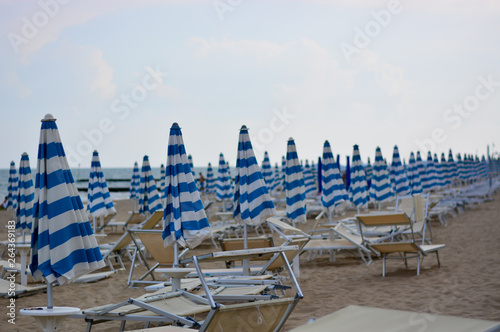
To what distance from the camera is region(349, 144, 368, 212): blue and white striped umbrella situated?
10930 millimetres

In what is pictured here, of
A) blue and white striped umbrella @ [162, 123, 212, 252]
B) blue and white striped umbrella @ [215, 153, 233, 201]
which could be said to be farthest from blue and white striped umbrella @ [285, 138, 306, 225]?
blue and white striped umbrella @ [215, 153, 233, 201]

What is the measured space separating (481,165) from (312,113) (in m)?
27.7

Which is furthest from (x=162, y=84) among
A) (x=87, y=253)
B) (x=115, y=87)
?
(x=87, y=253)

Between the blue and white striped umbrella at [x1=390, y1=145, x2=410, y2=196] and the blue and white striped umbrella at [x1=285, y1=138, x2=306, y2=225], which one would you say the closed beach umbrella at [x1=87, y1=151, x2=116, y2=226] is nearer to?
the blue and white striped umbrella at [x1=285, y1=138, x2=306, y2=225]

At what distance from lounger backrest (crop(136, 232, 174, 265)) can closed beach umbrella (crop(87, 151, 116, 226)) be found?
4.07m

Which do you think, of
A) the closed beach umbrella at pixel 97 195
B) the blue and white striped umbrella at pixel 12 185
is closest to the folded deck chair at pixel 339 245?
the closed beach umbrella at pixel 97 195

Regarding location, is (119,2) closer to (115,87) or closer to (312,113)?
(115,87)

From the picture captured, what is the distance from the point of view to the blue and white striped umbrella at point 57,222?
3.37m

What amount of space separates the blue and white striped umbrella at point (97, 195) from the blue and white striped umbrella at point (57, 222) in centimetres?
656

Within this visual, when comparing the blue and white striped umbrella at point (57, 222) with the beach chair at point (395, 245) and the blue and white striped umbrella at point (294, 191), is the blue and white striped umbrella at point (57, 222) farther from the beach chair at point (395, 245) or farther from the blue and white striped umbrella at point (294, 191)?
the beach chair at point (395, 245)

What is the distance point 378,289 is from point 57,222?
3869 mm

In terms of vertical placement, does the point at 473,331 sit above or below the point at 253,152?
below

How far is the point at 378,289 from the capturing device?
5.90m

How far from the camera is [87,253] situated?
348cm
